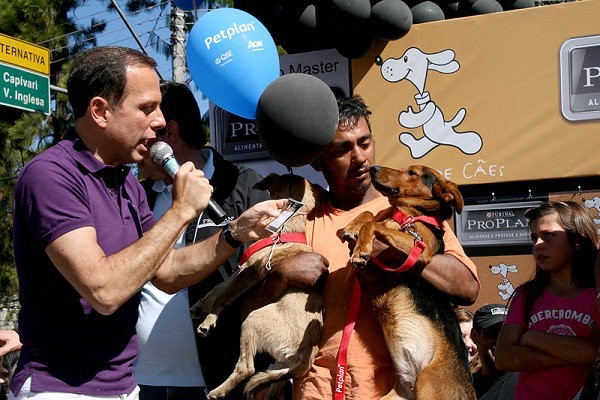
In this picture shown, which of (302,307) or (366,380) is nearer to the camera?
(366,380)

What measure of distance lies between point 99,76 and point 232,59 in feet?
3.49

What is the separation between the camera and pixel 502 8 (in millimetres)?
5613

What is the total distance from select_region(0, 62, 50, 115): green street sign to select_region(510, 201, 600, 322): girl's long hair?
20.5ft

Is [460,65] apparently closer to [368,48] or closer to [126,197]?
[368,48]

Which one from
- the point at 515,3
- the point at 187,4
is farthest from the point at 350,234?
the point at 187,4

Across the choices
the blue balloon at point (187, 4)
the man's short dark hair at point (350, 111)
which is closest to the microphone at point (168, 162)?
the man's short dark hair at point (350, 111)

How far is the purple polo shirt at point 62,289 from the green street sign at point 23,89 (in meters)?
6.22

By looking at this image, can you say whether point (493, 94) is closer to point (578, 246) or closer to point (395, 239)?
point (578, 246)

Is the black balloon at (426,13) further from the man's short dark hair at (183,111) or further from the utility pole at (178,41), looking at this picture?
the utility pole at (178,41)

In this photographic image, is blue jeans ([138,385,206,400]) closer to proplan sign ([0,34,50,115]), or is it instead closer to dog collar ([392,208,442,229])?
dog collar ([392,208,442,229])

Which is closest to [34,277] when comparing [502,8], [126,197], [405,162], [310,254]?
[126,197]

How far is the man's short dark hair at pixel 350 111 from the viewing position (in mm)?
2900

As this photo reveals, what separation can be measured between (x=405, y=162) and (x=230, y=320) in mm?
2444

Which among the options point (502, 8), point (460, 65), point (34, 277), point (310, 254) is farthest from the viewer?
point (502, 8)
